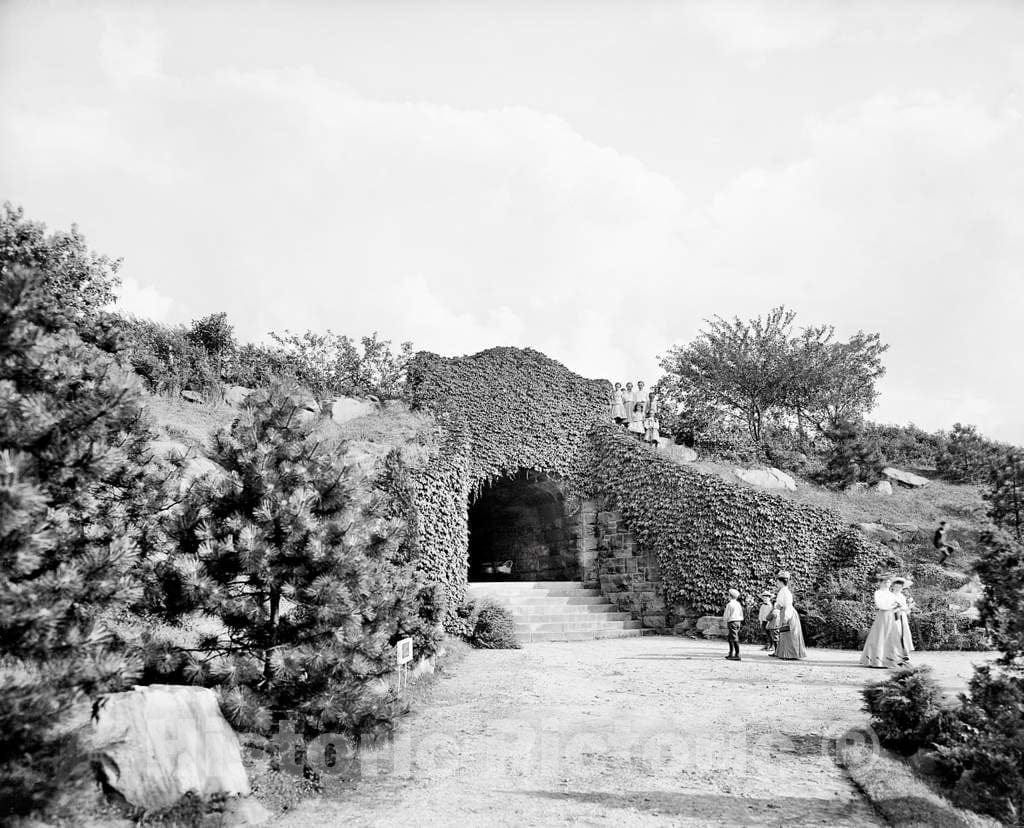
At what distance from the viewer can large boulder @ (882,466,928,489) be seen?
2177 cm

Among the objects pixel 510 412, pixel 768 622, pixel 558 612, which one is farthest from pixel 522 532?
pixel 768 622

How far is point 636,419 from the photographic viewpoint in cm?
2056

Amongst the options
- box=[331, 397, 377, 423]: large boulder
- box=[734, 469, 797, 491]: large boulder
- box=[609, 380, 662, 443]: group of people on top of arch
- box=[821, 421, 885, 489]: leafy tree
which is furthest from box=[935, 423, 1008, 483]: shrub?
box=[331, 397, 377, 423]: large boulder

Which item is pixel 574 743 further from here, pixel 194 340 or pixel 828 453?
pixel 828 453

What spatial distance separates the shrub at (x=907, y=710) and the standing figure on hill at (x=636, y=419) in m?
13.5

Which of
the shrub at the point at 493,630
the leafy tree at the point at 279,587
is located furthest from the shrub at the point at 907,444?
the leafy tree at the point at 279,587

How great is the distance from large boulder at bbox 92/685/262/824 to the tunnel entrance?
13290 millimetres

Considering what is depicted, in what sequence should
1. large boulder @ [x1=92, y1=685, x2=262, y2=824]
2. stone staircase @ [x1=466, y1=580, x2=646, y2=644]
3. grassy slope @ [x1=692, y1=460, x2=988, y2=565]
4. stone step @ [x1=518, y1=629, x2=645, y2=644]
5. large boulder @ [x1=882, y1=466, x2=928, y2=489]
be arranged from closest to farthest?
large boulder @ [x1=92, y1=685, x2=262, y2=824]
stone step @ [x1=518, y1=629, x2=645, y2=644]
stone staircase @ [x1=466, y1=580, x2=646, y2=644]
grassy slope @ [x1=692, y1=460, x2=988, y2=565]
large boulder @ [x1=882, y1=466, x2=928, y2=489]

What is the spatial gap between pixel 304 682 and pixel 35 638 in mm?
2309

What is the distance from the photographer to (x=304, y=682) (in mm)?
5688

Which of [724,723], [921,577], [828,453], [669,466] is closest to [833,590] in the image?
[921,577]

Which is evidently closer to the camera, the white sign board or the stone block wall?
the white sign board

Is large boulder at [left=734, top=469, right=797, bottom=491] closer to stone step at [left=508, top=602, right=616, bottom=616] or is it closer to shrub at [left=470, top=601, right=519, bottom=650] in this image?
stone step at [left=508, top=602, right=616, bottom=616]

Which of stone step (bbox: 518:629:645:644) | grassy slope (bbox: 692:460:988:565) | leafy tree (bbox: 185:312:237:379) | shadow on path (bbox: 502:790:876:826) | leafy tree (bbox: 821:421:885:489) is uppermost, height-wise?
leafy tree (bbox: 185:312:237:379)
